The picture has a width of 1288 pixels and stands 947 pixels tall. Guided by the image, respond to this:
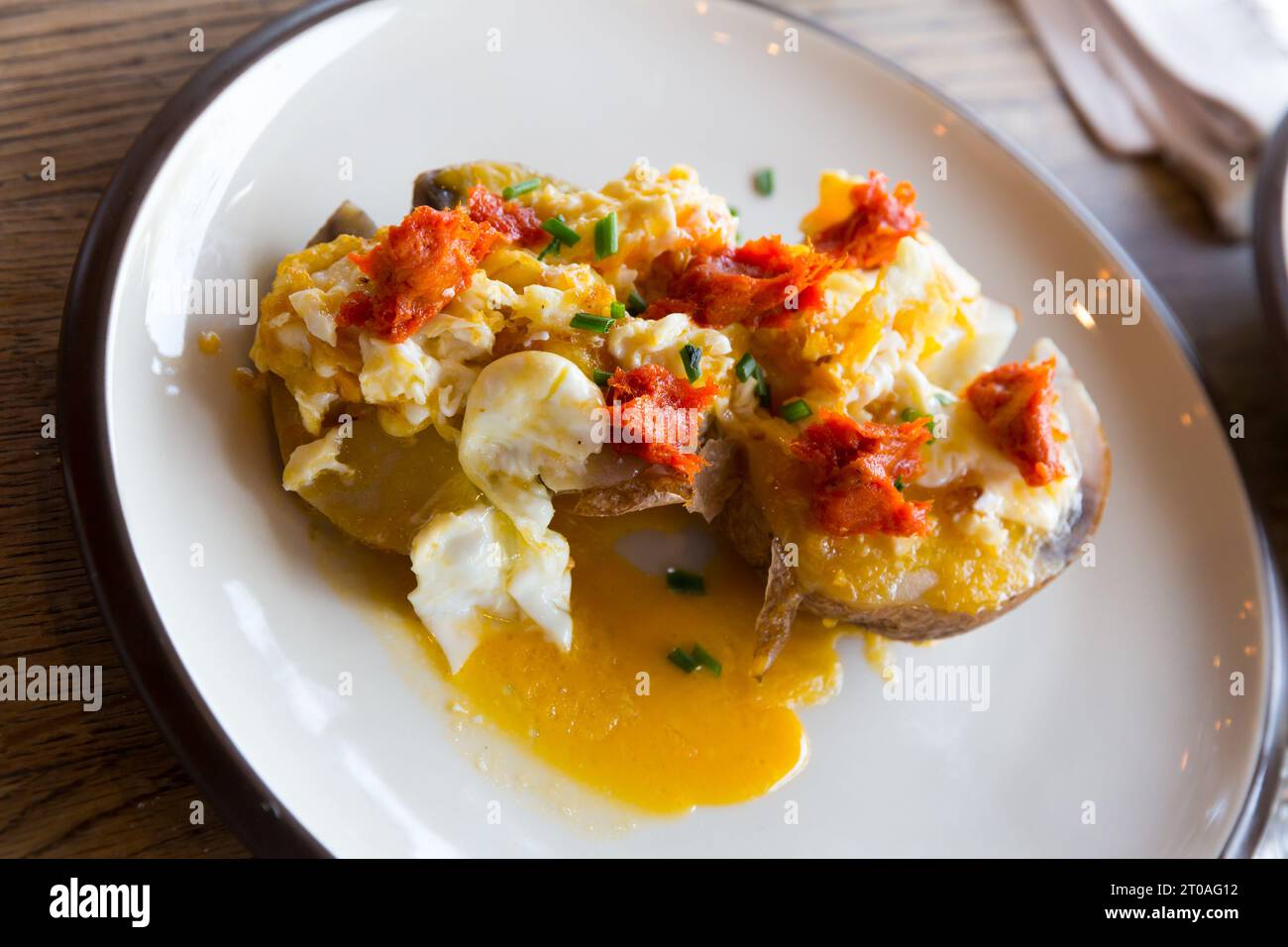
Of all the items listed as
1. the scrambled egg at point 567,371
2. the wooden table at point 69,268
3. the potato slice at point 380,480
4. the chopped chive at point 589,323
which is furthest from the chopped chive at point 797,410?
the wooden table at point 69,268

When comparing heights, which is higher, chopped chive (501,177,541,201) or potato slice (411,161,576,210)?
potato slice (411,161,576,210)

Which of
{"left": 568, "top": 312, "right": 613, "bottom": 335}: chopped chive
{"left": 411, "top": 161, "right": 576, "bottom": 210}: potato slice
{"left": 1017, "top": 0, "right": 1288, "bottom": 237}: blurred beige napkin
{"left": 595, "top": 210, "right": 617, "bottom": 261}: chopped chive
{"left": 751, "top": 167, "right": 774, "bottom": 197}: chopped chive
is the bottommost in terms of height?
{"left": 568, "top": 312, "right": 613, "bottom": 335}: chopped chive

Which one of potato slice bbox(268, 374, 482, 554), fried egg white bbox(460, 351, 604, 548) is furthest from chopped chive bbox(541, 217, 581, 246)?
potato slice bbox(268, 374, 482, 554)

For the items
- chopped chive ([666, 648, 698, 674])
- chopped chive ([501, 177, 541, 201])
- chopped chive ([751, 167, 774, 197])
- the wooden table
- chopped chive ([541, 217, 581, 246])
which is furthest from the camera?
chopped chive ([751, 167, 774, 197])

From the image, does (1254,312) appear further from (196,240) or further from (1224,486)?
(196,240)

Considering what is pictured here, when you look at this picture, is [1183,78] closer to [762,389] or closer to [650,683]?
[762,389]

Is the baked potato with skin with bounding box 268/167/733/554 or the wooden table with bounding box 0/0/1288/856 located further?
the baked potato with skin with bounding box 268/167/733/554

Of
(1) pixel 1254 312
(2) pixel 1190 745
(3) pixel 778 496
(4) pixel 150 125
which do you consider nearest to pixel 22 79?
(4) pixel 150 125

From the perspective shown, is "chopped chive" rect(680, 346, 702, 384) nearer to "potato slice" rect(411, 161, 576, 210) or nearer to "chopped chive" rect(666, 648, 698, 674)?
"potato slice" rect(411, 161, 576, 210)
